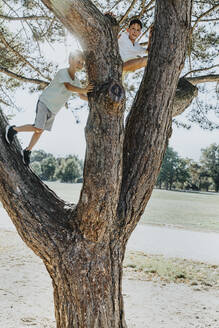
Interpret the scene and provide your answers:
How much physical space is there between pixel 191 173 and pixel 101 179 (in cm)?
7277

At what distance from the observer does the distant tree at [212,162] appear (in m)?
69.9

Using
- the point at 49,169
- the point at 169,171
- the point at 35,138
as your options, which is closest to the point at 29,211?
the point at 35,138

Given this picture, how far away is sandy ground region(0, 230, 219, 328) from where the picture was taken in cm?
405

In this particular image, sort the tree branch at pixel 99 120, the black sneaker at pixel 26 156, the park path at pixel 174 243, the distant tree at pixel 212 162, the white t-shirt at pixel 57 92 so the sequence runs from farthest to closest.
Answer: the distant tree at pixel 212 162 < the park path at pixel 174 243 < the white t-shirt at pixel 57 92 < the black sneaker at pixel 26 156 < the tree branch at pixel 99 120

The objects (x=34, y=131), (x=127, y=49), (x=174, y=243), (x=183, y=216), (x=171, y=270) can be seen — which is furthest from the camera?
(x=183, y=216)

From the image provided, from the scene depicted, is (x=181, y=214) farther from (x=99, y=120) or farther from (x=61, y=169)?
(x=61, y=169)

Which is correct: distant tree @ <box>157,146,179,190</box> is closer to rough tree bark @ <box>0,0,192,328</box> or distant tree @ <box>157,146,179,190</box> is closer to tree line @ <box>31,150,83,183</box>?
tree line @ <box>31,150,83,183</box>

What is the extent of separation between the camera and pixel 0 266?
6273 mm

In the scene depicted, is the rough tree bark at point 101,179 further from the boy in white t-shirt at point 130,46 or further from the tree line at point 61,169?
the tree line at point 61,169

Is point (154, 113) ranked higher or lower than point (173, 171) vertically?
lower

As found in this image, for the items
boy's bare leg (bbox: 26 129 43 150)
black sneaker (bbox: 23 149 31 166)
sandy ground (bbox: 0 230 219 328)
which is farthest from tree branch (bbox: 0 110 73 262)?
sandy ground (bbox: 0 230 219 328)

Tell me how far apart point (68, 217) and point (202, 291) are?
3.79 metres

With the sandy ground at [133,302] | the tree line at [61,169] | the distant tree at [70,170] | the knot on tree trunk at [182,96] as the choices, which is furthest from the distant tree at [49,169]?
the knot on tree trunk at [182,96]

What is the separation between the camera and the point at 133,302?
4793mm
